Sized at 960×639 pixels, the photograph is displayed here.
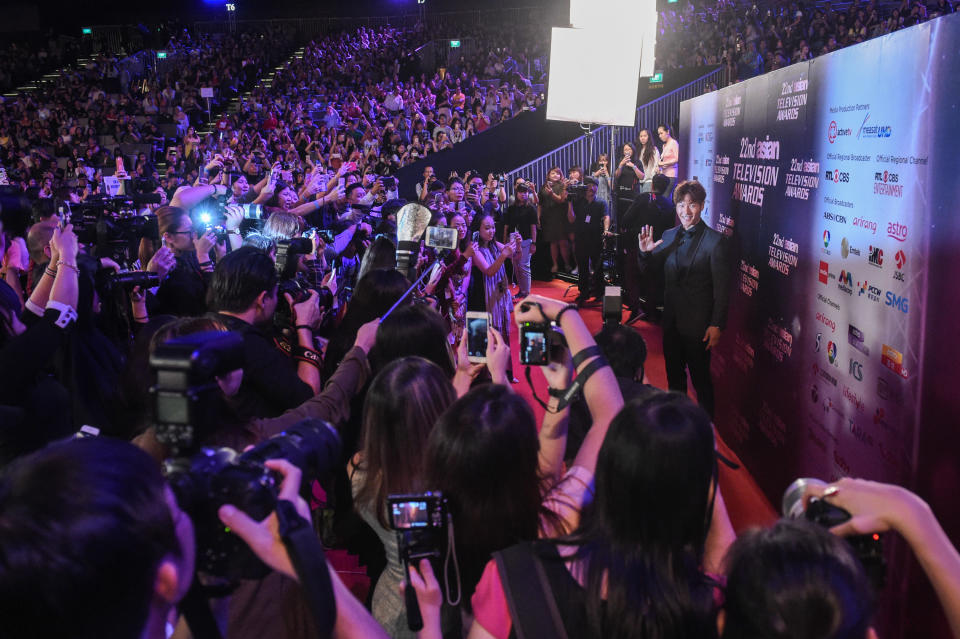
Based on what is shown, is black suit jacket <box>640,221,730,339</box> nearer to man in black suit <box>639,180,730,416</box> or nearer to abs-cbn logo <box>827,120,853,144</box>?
man in black suit <box>639,180,730,416</box>

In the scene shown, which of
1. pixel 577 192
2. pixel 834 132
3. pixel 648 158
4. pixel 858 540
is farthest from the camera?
pixel 648 158

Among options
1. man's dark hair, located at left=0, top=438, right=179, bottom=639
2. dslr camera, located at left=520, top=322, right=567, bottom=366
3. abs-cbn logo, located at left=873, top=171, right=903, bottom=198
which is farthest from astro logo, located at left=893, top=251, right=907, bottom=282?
man's dark hair, located at left=0, top=438, right=179, bottom=639

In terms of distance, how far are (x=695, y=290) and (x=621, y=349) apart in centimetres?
172

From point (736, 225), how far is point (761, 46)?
10.7 metres

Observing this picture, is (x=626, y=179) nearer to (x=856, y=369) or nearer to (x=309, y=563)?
(x=856, y=369)

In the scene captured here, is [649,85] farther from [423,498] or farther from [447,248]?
[423,498]

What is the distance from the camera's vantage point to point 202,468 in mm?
1107

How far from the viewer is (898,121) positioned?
2750mm

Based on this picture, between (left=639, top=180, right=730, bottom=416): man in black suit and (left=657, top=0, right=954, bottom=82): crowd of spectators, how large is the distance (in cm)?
889

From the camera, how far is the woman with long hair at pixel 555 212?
10.6 m

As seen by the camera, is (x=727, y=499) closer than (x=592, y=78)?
Yes

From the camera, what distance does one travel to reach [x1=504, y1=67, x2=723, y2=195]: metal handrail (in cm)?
1241

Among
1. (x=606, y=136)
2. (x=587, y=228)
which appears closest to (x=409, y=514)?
(x=587, y=228)

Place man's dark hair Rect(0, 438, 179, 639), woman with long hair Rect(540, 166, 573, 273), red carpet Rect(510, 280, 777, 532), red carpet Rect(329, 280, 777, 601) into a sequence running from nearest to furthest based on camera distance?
man's dark hair Rect(0, 438, 179, 639) → red carpet Rect(329, 280, 777, 601) → red carpet Rect(510, 280, 777, 532) → woman with long hair Rect(540, 166, 573, 273)
